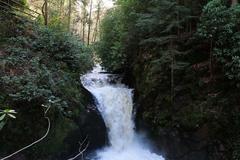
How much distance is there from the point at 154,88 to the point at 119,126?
216cm

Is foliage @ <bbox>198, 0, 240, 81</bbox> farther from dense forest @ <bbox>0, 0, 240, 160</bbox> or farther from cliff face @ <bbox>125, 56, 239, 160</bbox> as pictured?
cliff face @ <bbox>125, 56, 239, 160</bbox>

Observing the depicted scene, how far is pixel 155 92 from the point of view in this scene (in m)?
10.2

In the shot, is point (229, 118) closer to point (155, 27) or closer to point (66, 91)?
point (155, 27)

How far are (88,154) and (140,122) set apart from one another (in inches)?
97.3

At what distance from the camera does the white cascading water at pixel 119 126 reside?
9.87m

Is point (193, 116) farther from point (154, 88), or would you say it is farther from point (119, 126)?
point (119, 126)

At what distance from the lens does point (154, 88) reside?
10227mm

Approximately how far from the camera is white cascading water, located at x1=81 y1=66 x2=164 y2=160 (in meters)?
9.87

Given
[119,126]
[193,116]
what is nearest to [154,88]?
[193,116]

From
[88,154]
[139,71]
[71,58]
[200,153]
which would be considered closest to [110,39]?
[139,71]

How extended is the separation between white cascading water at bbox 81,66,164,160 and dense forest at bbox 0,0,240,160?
349 mm

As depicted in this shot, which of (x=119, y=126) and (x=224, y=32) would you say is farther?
(x=119, y=126)

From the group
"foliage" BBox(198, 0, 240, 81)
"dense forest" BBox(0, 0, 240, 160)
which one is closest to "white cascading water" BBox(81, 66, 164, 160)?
"dense forest" BBox(0, 0, 240, 160)

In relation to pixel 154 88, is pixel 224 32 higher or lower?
higher
